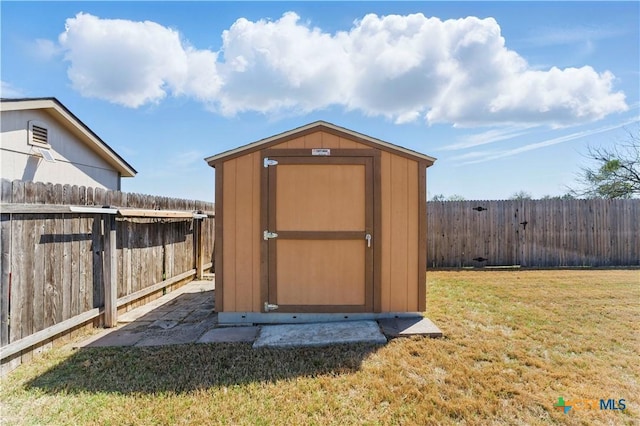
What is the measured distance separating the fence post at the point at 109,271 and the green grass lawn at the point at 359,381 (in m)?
0.88

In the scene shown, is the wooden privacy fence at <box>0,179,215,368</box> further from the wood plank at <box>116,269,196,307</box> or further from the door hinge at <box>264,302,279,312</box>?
the door hinge at <box>264,302,279,312</box>

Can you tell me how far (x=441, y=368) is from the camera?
2711 millimetres

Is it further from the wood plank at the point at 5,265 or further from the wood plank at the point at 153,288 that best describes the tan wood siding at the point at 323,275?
the wood plank at the point at 5,265

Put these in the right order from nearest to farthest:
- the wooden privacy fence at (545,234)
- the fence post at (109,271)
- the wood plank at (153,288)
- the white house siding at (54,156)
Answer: the fence post at (109,271)
the wood plank at (153,288)
the white house siding at (54,156)
the wooden privacy fence at (545,234)

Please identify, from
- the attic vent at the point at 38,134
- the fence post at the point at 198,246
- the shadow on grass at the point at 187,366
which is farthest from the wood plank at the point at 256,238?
the attic vent at the point at 38,134

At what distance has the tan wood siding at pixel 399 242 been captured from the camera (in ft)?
13.1

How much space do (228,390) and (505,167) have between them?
12430mm

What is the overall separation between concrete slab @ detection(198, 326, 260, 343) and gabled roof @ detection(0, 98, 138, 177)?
6259mm

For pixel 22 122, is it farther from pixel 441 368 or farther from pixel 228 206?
pixel 441 368

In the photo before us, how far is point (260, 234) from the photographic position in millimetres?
3977

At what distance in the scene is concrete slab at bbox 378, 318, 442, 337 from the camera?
135 inches

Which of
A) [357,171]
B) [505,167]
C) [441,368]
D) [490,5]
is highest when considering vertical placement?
[490,5]

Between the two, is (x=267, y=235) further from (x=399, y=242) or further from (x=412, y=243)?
(x=412, y=243)

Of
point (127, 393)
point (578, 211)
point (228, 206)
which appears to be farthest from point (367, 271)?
point (578, 211)
